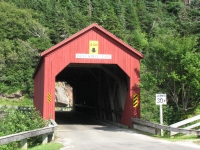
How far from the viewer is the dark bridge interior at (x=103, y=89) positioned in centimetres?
1992

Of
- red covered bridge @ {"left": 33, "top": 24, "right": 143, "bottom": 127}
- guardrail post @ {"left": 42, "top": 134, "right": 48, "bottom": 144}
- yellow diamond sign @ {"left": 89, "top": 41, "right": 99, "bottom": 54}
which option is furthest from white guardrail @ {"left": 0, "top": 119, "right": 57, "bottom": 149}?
yellow diamond sign @ {"left": 89, "top": 41, "right": 99, "bottom": 54}

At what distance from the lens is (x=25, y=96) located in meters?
47.3

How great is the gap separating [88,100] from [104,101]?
600 cm

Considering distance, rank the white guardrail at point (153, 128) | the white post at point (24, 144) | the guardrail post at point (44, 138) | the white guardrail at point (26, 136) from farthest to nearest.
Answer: the guardrail post at point (44, 138) → the white guardrail at point (153, 128) → the white post at point (24, 144) → the white guardrail at point (26, 136)

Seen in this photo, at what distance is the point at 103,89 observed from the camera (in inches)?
941

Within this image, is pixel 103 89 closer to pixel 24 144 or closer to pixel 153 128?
pixel 153 128

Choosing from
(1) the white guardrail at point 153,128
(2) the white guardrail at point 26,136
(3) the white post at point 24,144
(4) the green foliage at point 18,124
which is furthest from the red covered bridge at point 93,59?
(3) the white post at point 24,144

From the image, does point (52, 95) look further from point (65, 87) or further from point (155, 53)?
point (65, 87)

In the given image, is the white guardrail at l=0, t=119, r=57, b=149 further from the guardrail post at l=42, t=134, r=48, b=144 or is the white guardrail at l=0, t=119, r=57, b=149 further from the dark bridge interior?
the dark bridge interior

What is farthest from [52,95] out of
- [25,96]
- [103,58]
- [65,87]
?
[65,87]

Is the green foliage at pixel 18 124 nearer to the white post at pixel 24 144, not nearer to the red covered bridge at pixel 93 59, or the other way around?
the red covered bridge at pixel 93 59

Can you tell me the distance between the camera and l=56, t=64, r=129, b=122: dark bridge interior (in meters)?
19.9

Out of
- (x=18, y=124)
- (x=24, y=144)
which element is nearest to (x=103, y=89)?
(x=18, y=124)

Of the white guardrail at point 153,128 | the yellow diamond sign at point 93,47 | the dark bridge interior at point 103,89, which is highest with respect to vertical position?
the yellow diamond sign at point 93,47
